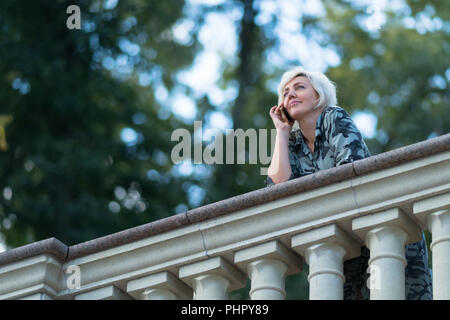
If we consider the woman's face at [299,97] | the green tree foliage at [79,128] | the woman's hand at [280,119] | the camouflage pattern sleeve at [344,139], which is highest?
the green tree foliage at [79,128]

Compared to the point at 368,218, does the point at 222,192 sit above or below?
above

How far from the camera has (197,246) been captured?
22.3 ft

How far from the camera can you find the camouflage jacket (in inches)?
294

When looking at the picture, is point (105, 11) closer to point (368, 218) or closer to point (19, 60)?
point (19, 60)

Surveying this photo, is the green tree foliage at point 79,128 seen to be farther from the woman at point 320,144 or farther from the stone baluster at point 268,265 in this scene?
the stone baluster at point 268,265

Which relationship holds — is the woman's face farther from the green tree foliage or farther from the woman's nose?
the green tree foliage

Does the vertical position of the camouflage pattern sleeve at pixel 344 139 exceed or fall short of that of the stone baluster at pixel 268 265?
it exceeds it

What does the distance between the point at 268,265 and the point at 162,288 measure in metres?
0.66

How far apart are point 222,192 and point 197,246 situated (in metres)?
16.8

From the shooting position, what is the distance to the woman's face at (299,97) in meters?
8.48

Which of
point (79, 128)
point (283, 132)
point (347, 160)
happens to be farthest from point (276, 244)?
point (79, 128)

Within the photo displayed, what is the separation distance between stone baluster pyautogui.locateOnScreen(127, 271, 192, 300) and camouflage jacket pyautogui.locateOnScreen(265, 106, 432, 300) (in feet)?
3.76

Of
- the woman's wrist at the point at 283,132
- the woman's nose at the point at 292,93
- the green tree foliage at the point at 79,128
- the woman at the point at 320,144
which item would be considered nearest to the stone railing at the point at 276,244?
the woman at the point at 320,144

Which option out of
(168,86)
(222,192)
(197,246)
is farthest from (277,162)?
(168,86)
